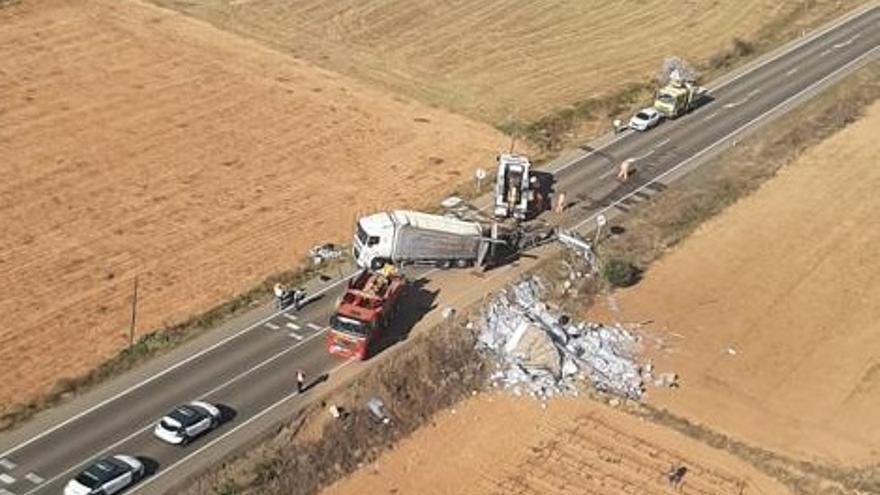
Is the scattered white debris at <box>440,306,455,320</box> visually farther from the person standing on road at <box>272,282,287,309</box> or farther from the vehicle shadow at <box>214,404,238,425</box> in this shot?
the vehicle shadow at <box>214,404,238,425</box>

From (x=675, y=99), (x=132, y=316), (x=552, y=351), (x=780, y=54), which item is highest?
(x=780, y=54)

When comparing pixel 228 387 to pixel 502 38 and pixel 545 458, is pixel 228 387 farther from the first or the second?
pixel 502 38

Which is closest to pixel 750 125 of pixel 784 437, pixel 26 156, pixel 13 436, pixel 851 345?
pixel 851 345

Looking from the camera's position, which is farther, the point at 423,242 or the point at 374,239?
the point at 423,242

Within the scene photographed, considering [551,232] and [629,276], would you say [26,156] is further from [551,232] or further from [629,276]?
[629,276]

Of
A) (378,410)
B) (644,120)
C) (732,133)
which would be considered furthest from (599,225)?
(378,410)

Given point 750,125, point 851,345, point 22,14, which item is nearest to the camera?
point 851,345

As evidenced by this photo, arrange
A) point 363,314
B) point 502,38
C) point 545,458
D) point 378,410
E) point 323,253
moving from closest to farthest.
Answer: point 545,458 < point 378,410 < point 363,314 < point 323,253 < point 502,38

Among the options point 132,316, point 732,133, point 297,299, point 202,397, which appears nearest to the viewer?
point 202,397
